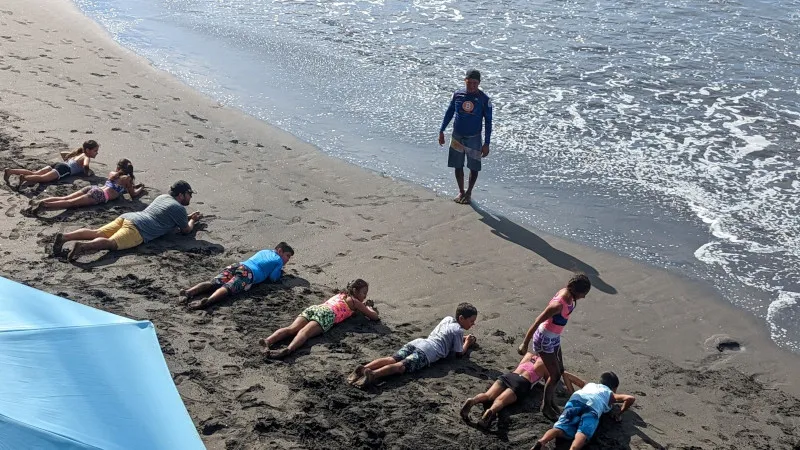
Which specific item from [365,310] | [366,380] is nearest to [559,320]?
[366,380]

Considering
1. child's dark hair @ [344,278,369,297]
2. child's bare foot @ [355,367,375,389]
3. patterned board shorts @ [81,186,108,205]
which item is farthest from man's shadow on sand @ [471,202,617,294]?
patterned board shorts @ [81,186,108,205]

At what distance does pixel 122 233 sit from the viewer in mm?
9172

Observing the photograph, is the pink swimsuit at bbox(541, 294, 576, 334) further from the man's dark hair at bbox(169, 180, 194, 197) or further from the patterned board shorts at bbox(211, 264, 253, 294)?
the man's dark hair at bbox(169, 180, 194, 197)

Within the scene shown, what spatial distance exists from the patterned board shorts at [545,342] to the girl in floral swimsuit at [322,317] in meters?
1.75

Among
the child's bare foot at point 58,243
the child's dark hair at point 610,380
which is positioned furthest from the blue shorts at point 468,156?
the child's bare foot at point 58,243

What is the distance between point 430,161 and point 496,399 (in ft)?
19.8

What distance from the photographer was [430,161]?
12.6 meters

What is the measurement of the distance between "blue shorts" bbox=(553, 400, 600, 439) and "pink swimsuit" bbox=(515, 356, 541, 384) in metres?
0.61

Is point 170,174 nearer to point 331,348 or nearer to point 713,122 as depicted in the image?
point 331,348

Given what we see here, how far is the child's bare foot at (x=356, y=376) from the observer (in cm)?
731

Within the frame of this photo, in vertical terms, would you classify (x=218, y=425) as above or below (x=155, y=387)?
below

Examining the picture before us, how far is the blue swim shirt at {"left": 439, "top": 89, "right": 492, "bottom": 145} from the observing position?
11.1m

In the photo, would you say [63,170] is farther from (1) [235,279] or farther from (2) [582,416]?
(2) [582,416]

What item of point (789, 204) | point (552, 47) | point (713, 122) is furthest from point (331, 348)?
point (552, 47)
